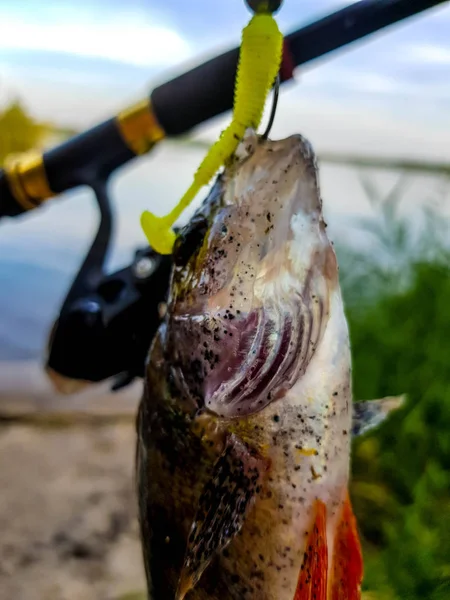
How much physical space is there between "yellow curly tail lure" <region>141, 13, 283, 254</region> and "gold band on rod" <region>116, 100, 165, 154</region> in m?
0.25

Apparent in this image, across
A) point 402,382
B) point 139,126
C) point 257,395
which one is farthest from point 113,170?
point 402,382

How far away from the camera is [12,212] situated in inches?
41.0

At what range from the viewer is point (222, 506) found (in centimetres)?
64

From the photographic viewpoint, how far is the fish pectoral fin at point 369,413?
765mm

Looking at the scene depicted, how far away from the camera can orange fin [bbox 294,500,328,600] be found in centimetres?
68

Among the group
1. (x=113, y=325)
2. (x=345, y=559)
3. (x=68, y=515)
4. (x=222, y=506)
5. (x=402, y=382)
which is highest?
(x=113, y=325)

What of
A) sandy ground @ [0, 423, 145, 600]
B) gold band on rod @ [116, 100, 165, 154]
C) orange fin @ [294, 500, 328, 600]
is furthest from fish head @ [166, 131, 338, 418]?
sandy ground @ [0, 423, 145, 600]

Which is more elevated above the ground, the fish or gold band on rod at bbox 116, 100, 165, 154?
gold band on rod at bbox 116, 100, 165, 154

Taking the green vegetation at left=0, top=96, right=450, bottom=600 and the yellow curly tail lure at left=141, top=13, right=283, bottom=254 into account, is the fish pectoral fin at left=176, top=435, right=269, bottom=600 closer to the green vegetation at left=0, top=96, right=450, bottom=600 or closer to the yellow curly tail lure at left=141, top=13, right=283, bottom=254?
the yellow curly tail lure at left=141, top=13, right=283, bottom=254

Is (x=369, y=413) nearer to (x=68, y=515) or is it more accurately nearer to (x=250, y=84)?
(x=250, y=84)

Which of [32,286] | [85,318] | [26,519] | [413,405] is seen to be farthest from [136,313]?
[32,286]

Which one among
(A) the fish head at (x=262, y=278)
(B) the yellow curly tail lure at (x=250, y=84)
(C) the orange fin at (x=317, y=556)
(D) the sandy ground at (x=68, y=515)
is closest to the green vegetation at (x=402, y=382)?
(D) the sandy ground at (x=68, y=515)

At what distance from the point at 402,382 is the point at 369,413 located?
1.37 metres

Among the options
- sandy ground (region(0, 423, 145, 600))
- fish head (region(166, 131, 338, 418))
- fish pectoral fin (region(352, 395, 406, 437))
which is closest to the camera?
fish head (region(166, 131, 338, 418))
